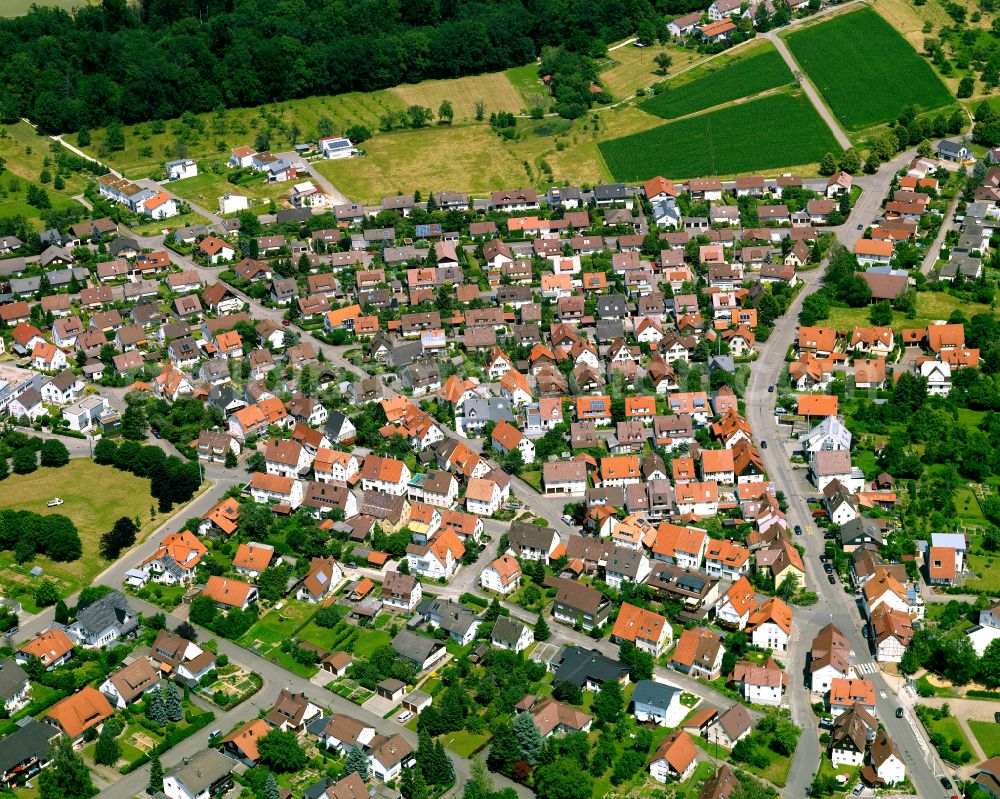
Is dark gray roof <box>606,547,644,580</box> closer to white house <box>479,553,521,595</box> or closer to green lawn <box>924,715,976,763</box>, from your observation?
white house <box>479,553,521,595</box>

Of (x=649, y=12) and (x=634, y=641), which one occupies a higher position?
(x=649, y=12)

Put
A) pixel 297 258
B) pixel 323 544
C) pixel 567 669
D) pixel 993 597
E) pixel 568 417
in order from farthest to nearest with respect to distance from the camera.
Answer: pixel 297 258
pixel 568 417
pixel 323 544
pixel 993 597
pixel 567 669

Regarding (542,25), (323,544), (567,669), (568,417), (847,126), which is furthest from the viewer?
(542,25)

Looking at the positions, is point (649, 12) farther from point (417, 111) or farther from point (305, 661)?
point (305, 661)

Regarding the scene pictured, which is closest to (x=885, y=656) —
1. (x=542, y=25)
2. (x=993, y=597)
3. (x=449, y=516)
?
(x=993, y=597)

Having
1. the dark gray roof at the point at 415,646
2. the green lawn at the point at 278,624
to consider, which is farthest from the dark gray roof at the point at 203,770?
the dark gray roof at the point at 415,646

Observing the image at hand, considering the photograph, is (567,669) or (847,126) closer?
(567,669)

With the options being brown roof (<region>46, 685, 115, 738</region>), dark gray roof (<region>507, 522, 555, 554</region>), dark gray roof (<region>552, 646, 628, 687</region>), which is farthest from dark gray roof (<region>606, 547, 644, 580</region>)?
brown roof (<region>46, 685, 115, 738</region>)
